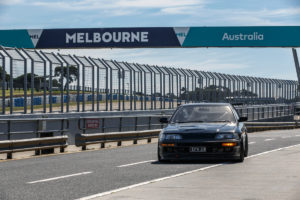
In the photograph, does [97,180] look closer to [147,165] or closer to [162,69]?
[147,165]

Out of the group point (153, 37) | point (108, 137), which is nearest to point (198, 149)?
point (108, 137)

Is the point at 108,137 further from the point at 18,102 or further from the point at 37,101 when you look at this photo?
the point at 37,101

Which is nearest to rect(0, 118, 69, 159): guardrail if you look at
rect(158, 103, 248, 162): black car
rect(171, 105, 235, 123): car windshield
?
rect(171, 105, 235, 123): car windshield

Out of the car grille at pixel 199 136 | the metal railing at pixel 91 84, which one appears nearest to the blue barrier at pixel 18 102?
the metal railing at pixel 91 84

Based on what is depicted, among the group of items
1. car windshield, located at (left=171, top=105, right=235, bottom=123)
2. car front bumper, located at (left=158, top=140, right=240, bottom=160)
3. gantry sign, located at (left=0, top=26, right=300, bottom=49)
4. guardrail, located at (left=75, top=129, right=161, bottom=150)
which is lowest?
guardrail, located at (left=75, top=129, right=161, bottom=150)

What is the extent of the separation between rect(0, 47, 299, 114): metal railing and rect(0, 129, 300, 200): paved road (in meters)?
8.63

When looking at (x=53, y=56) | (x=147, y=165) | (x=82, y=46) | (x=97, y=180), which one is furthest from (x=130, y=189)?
(x=82, y=46)

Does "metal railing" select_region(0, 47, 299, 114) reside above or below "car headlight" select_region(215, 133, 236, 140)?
above

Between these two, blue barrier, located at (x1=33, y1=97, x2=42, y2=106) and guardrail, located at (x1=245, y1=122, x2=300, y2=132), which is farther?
guardrail, located at (x1=245, y1=122, x2=300, y2=132)

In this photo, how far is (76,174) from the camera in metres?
13.4

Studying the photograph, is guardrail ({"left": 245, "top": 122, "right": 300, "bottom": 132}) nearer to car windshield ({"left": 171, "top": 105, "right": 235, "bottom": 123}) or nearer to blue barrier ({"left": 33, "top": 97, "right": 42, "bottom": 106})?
blue barrier ({"left": 33, "top": 97, "right": 42, "bottom": 106})

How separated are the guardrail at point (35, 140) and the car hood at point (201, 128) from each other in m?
4.87

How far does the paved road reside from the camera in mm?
10539

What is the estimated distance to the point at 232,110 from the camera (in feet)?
56.5
